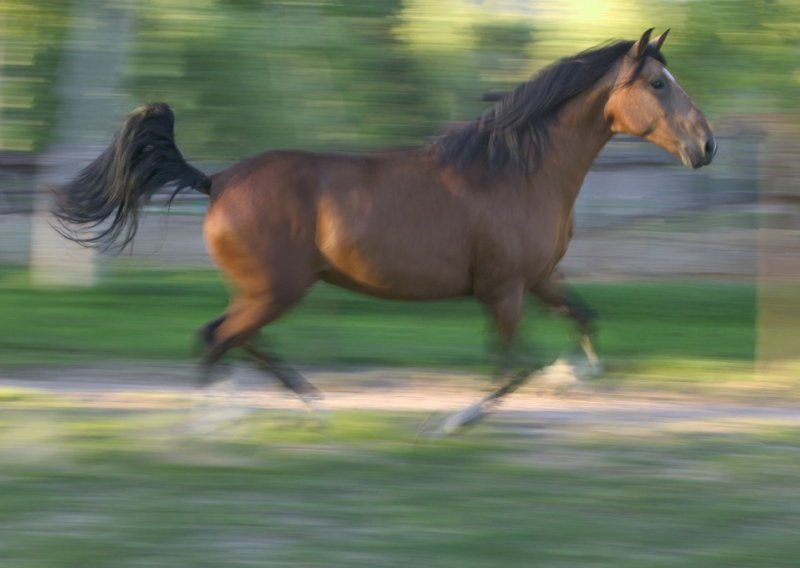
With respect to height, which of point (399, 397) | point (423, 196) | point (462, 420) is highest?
point (423, 196)

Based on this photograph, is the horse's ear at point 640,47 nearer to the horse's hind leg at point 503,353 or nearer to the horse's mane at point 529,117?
the horse's mane at point 529,117

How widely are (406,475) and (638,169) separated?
687 cm

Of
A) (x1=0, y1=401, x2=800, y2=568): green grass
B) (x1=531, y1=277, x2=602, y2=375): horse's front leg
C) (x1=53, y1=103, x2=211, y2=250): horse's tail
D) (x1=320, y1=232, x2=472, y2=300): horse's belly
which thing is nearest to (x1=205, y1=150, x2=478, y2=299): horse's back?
(x1=320, y1=232, x2=472, y2=300): horse's belly

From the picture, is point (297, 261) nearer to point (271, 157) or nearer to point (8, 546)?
point (271, 157)

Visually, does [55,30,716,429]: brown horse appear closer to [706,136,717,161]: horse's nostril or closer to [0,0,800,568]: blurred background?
[706,136,717,161]: horse's nostril

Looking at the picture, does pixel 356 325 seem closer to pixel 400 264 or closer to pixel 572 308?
pixel 572 308

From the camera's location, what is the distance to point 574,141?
22.0 feet

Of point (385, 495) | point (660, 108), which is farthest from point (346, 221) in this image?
point (660, 108)

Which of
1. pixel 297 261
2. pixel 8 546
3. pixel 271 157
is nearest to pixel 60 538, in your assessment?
pixel 8 546

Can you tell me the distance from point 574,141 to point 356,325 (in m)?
4.38

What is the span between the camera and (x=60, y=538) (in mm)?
4633

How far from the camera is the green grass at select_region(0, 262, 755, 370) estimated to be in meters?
9.45

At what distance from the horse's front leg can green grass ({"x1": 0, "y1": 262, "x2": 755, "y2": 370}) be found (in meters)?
1.49

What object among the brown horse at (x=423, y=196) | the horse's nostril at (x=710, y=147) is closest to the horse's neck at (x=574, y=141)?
the brown horse at (x=423, y=196)
